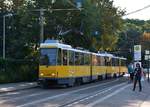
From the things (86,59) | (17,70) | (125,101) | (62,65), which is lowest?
(125,101)

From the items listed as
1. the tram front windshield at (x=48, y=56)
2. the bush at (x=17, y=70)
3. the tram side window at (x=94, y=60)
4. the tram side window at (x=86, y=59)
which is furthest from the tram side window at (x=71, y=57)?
the tram side window at (x=94, y=60)

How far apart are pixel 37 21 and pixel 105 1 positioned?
9.63 m

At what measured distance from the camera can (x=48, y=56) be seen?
37969mm

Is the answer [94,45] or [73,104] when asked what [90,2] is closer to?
[94,45]

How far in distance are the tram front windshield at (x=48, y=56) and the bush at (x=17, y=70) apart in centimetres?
566

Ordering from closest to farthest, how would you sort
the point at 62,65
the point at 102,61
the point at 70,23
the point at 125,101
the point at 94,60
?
the point at 125,101 < the point at 62,65 < the point at 94,60 < the point at 70,23 < the point at 102,61

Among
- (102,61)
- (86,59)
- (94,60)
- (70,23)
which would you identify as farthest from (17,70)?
(102,61)

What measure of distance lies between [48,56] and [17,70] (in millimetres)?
8171

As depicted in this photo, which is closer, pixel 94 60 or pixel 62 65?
pixel 62 65

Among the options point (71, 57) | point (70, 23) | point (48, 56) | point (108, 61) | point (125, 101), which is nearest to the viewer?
point (125, 101)

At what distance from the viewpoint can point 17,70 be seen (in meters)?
45.4

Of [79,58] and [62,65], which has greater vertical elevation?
[79,58]

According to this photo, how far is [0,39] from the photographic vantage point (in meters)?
87.9

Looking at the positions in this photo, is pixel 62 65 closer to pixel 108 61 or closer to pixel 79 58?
pixel 79 58
